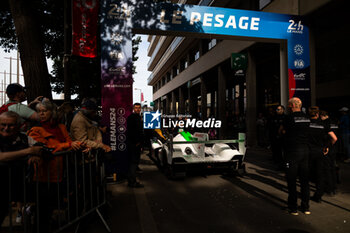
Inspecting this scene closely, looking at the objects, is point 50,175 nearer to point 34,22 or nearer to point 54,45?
point 34,22

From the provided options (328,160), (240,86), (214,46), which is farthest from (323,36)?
(214,46)

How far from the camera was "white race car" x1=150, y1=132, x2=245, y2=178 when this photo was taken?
6.06m

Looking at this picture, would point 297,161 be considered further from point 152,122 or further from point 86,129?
point 152,122

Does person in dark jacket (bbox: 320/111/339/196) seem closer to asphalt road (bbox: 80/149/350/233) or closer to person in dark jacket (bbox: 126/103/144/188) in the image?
asphalt road (bbox: 80/149/350/233)

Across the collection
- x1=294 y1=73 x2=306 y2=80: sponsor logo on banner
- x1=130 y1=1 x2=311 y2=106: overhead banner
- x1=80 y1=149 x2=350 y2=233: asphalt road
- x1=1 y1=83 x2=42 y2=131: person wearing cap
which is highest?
x1=130 y1=1 x2=311 y2=106: overhead banner

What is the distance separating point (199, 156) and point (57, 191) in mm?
4113

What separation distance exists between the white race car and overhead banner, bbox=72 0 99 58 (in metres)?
3.73

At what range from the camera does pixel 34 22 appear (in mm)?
6324

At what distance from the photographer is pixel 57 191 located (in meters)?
3.02

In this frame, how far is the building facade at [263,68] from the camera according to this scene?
941cm

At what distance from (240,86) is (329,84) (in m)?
6.66

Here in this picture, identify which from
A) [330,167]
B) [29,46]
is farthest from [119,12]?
[330,167]

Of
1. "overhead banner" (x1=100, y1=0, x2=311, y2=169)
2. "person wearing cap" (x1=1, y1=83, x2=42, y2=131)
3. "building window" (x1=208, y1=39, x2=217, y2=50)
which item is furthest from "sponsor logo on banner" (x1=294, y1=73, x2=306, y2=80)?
"building window" (x1=208, y1=39, x2=217, y2=50)

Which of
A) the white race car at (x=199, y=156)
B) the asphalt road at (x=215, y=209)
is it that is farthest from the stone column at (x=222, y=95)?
the asphalt road at (x=215, y=209)
